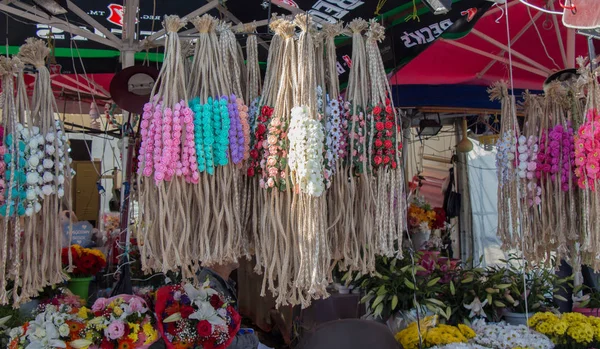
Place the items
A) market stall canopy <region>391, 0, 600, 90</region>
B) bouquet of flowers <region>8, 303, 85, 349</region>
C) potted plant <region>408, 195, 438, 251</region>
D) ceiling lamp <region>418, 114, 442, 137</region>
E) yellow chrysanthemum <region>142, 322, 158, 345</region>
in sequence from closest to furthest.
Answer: bouquet of flowers <region>8, 303, 85, 349</region> → yellow chrysanthemum <region>142, 322, 158, 345</region> → market stall canopy <region>391, 0, 600, 90</region> → potted plant <region>408, 195, 438, 251</region> → ceiling lamp <region>418, 114, 442, 137</region>

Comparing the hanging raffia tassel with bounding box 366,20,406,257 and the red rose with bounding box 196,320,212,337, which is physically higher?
the hanging raffia tassel with bounding box 366,20,406,257

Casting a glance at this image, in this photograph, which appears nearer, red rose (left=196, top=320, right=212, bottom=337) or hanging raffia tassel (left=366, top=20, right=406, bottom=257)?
hanging raffia tassel (left=366, top=20, right=406, bottom=257)

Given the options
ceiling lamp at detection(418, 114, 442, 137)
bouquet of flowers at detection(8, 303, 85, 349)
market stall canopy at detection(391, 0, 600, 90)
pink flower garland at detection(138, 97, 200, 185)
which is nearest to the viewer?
pink flower garland at detection(138, 97, 200, 185)

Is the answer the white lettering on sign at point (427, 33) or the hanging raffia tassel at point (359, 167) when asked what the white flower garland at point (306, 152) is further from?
the white lettering on sign at point (427, 33)

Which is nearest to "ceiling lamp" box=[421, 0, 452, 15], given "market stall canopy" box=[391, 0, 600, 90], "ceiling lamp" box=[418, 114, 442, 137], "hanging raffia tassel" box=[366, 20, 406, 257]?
"hanging raffia tassel" box=[366, 20, 406, 257]

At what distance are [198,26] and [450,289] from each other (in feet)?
7.11

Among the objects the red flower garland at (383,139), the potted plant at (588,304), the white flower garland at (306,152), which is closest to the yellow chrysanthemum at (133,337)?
the white flower garland at (306,152)

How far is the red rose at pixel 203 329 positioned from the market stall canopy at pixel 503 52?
2.54 metres

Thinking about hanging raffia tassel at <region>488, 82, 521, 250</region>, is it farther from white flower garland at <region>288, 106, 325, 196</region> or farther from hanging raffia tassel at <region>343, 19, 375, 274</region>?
white flower garland at <region>288, 106, 325, 196</region>

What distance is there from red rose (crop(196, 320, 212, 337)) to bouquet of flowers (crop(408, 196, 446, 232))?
2805 millimetres

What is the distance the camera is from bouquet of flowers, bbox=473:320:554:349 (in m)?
2.49

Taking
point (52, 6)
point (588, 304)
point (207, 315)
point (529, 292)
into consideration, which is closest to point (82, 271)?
point (207, 315)

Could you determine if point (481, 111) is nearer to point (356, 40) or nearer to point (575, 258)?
point (575, 258)

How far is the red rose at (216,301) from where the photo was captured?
2291 millimetres
